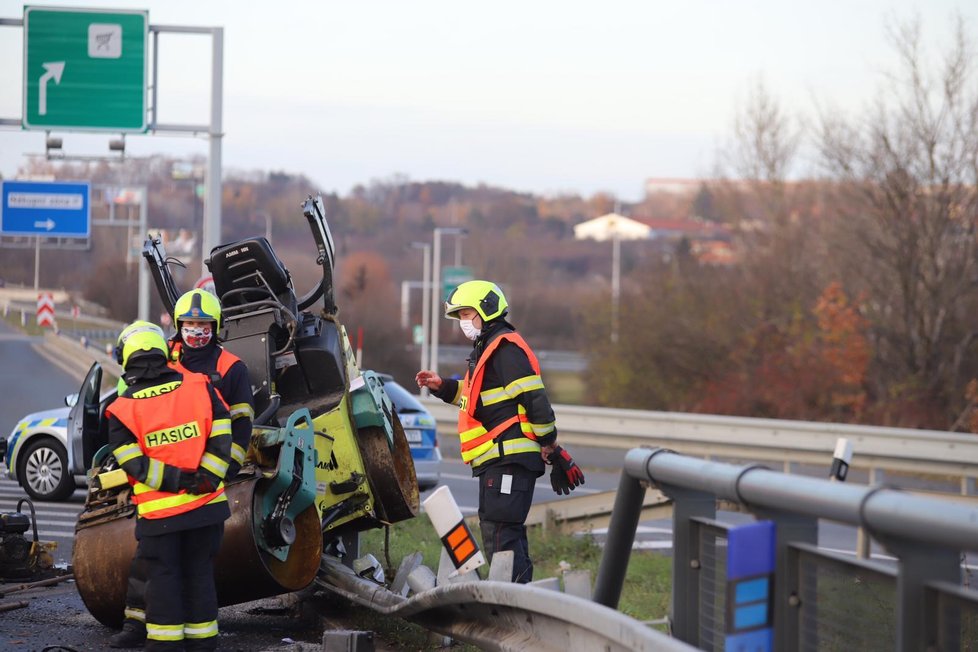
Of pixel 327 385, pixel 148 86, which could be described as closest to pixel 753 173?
pixel 148 86

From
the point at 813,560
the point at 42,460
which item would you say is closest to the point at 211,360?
the point at 813,560

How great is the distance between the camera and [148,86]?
17.7 m

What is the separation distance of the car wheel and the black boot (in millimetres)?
7133

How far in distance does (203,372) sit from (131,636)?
140 centimetres

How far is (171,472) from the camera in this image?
19.2 feet

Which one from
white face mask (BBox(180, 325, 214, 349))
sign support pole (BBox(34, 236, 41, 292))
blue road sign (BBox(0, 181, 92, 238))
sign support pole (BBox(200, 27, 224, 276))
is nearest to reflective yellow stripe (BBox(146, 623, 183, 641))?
white face mask (BBox(180, 325, 214, 349))

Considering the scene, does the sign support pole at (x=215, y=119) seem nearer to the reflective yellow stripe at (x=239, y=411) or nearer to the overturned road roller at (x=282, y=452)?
the overturned road roller at (x=282, y=452)

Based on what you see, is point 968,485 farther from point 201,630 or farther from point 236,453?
point 201,630

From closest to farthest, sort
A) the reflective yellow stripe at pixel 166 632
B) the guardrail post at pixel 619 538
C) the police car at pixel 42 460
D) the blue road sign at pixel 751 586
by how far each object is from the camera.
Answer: the blue road sign at pixel 751 586 < the guardrail post at pixel 619 538 < the reflective yellow stripe at pixel 166 632 < the police car at pixel 42 460

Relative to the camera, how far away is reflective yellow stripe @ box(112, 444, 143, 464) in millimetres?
5863

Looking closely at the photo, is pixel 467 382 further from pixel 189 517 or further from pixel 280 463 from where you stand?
pixel 189 517

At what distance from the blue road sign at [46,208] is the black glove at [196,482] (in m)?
17.5

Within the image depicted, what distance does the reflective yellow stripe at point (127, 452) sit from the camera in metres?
5.86

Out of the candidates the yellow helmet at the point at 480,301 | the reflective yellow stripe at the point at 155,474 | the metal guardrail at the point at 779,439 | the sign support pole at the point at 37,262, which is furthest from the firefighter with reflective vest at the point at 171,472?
the sign support pole at the point at 37,262
